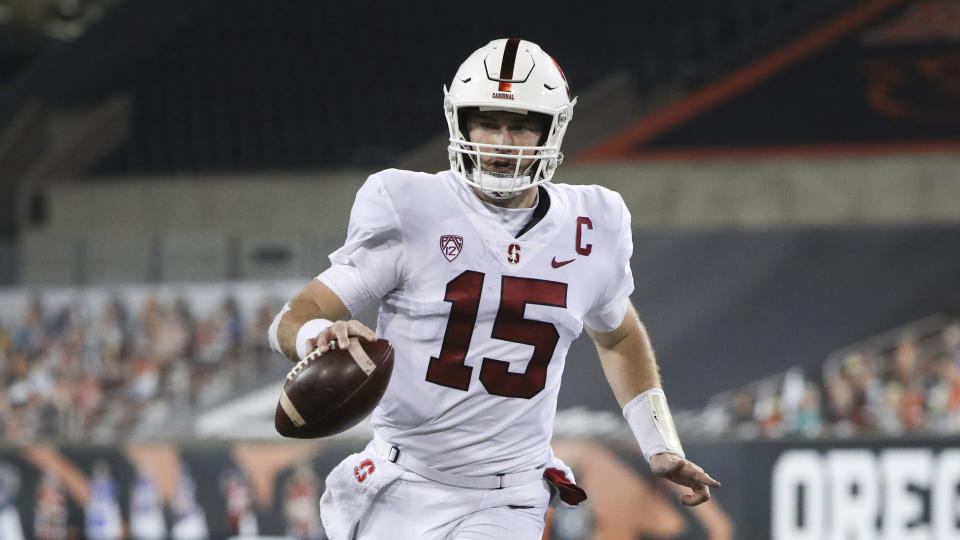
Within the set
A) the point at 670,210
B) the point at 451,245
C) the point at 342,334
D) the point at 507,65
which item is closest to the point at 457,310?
the point at 451,245

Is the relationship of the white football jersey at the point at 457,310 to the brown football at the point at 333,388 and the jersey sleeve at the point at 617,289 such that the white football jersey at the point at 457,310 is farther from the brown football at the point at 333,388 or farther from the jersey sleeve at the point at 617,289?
the brown football at the point at 333,388

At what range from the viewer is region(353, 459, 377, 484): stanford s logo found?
3303 mm

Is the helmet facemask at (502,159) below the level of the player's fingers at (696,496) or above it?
above

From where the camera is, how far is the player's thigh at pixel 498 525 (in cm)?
320

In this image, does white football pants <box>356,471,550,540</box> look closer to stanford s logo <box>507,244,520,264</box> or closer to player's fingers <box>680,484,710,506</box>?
player's fingers <box>680,484,710,506</box>

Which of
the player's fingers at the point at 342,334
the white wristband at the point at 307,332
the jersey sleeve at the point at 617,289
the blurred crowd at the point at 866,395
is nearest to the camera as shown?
the player's fingers at the point at 342,334

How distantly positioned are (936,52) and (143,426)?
8.26 m

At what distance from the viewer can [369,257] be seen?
320cm

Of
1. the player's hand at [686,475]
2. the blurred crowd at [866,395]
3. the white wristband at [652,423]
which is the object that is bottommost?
the blurred crowd at [866,395]

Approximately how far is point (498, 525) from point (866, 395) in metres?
7.20

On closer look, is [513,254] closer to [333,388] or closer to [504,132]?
[504,132]

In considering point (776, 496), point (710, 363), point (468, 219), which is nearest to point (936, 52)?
point (710, 363)

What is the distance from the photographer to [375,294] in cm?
321

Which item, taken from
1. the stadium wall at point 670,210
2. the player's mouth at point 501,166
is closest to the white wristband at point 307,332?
the player's mouth at point 501,166
